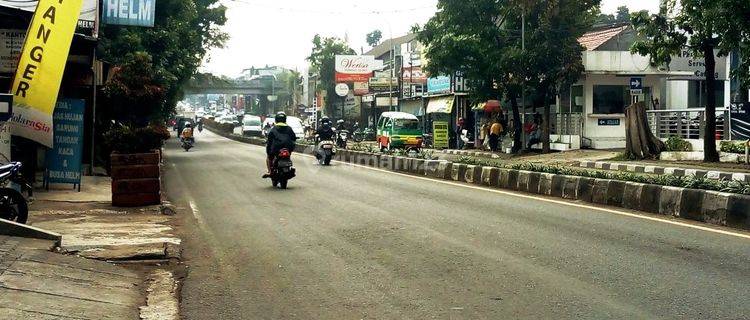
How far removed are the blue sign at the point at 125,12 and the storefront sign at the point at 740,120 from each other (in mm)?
18795

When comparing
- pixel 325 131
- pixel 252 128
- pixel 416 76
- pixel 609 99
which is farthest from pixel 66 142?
pixel 416 76

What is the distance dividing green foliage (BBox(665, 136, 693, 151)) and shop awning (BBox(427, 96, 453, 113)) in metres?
18.6

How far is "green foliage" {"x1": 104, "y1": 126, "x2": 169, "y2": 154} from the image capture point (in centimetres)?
1259

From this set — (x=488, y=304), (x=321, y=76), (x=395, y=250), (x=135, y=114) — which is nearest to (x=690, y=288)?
(x=488, y=304)

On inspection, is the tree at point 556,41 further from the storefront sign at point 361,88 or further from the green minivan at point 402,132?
the storefront sign at point 361,88

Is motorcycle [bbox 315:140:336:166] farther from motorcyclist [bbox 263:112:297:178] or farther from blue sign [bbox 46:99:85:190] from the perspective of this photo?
blue sign [bbox 46:99:85:190]

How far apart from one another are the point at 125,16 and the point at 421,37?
16910 mm

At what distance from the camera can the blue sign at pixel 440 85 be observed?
4597 cm

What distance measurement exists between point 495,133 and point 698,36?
14667 millimetres

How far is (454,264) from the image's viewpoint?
7.30 metres

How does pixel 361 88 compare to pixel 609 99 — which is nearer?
pixel 609 99

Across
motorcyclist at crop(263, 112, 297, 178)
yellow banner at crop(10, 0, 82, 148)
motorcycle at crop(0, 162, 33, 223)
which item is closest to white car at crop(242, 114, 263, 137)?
motorcyclist at crop(263, 112, 297, 178)

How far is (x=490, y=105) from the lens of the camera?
37.2 m

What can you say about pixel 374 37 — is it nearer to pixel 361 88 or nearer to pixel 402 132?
pixel 361 88
